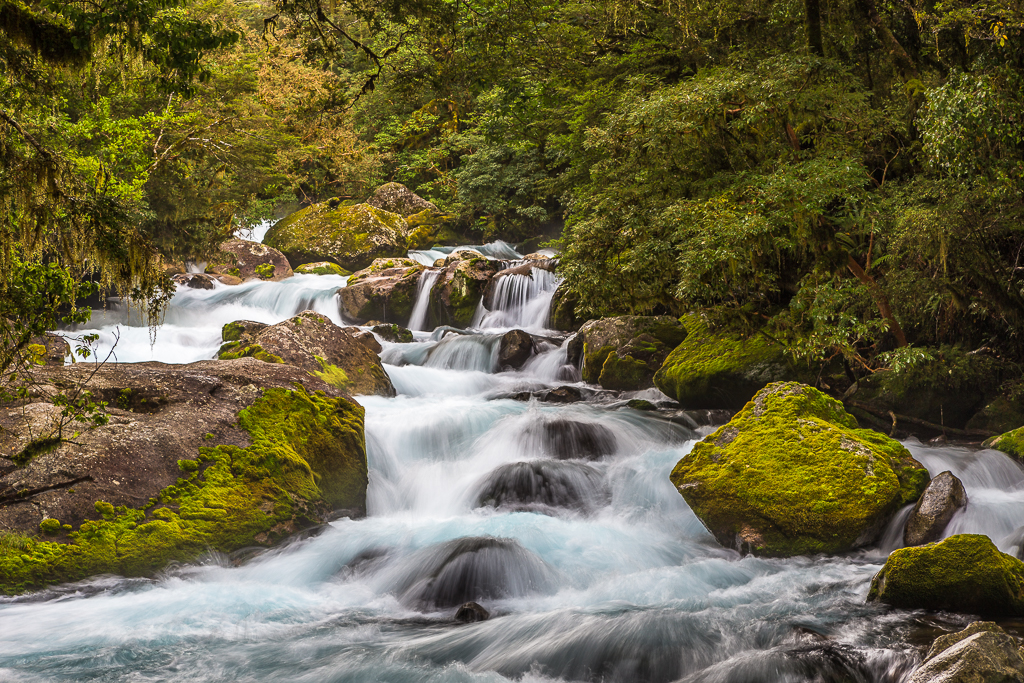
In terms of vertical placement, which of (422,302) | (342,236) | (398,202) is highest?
(398,202)

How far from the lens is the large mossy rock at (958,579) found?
4787 mm

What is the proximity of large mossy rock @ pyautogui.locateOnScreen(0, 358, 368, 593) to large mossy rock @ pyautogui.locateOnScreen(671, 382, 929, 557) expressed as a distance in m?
4.01

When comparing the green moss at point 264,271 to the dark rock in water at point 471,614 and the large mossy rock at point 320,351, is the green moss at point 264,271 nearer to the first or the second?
the large mossy rock at point 320,351

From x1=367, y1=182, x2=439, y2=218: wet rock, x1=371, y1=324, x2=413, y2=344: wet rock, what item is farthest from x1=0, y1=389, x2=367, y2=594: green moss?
x1=367, y1=182, x2=439, y2=218: wet rock

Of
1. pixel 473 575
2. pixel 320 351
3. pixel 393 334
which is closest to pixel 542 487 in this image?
pixel 473 575

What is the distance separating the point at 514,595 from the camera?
235 inches

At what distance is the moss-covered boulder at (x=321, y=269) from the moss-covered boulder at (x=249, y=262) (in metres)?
0.48

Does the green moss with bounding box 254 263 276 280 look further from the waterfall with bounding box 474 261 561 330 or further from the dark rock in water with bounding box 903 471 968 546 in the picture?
the dark rock in water with bounding box 903 471 968 546

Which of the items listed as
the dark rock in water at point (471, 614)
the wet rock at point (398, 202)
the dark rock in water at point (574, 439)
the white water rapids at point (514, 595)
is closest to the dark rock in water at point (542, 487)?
the white water rapids at point (514, 595)

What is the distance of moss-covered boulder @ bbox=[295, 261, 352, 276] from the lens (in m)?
22.9

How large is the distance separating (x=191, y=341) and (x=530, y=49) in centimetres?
1190

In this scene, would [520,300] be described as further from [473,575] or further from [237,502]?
[473,575]

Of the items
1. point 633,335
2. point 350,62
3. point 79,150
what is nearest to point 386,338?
point 633,335

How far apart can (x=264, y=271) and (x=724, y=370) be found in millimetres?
17185
